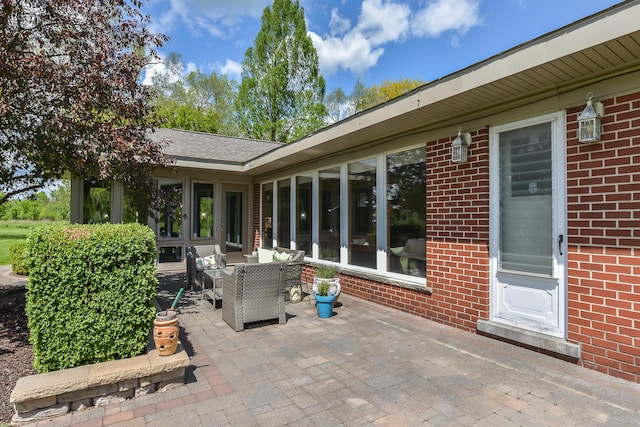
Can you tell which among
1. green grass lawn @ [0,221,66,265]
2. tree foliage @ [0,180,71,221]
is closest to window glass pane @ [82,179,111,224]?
green grass lawn @ [0,221,66,265]

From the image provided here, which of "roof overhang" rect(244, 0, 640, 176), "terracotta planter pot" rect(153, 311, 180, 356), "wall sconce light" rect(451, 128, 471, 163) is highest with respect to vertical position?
"roof overhang" rect(244, 0, 640, 176)

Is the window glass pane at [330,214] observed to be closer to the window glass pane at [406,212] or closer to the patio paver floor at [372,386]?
the window glass pane at [406,212]

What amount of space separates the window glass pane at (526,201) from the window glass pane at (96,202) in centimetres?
837

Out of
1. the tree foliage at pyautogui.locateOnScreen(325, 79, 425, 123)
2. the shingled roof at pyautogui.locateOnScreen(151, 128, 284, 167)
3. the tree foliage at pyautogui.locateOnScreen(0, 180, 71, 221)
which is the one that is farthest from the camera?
the tree foliage at pyautogui.locateOnScreen(0, 180, 71, 221)

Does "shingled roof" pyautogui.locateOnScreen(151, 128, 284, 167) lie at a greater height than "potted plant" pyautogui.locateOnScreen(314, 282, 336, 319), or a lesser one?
greater

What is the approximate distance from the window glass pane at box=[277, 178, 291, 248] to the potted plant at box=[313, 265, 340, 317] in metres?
3.13

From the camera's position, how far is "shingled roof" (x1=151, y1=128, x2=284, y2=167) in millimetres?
8656

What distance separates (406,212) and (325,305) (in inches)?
71.3

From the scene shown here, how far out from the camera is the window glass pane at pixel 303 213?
745 centimetres

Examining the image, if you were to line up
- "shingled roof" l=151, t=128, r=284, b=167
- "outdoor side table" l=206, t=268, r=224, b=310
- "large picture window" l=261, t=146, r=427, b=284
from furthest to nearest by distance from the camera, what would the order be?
1. "shingled roof" l=151, t=128, r=284, b=167
2. "outdoor side table" l=206, t=268, r=224, b=310
3. "large picture window" l=261, t=146, r=427, b=284

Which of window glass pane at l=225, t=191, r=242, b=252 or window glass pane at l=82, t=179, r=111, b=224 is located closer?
window glass pane at l=82, t=179, r=111, b=224

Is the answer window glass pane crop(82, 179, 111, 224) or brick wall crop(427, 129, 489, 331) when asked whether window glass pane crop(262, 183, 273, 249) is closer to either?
window glass pane crop(82, 179, 111, 224)

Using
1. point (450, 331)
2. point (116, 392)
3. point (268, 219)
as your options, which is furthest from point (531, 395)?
point (268, 219)

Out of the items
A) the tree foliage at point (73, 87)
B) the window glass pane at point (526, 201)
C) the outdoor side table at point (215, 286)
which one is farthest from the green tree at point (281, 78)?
the window glass pane at point (526, 201)
